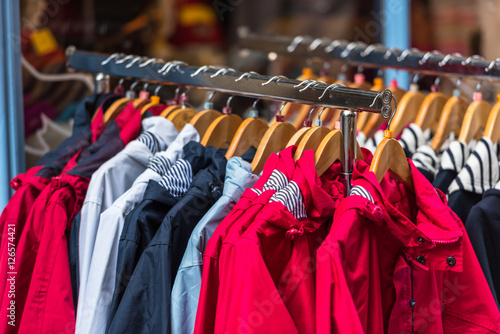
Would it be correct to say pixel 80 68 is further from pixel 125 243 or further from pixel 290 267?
pixel 290 267

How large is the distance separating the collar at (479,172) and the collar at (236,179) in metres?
0.43

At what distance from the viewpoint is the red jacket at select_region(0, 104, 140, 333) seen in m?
1.21

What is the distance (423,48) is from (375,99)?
1.84 meters

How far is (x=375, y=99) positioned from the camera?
1.09 m

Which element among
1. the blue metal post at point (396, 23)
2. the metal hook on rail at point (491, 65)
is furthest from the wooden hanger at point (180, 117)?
the blue metal post at point (396, 23)

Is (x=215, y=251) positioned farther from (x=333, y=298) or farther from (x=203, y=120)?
(x=203, y=120)

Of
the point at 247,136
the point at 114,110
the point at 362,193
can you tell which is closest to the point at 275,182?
the point at 362,193

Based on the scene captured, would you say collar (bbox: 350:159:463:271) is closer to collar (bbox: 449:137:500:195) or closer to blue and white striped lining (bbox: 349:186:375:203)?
blue and white striped lining (bbox: 349:186:375:203)

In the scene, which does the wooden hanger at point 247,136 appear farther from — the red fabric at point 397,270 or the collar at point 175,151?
the red fabric at point 397,270

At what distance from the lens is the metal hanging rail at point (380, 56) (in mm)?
1510

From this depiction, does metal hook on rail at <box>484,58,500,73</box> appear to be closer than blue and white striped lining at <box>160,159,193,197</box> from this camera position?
No

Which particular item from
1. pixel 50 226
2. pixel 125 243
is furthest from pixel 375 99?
pixel 50 226

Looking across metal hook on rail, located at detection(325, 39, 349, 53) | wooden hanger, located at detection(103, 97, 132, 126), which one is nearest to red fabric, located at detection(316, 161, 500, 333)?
wooden hanger, located at detection(103, 97, 132, 126)

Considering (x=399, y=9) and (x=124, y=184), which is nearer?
(x=124, y=184)
